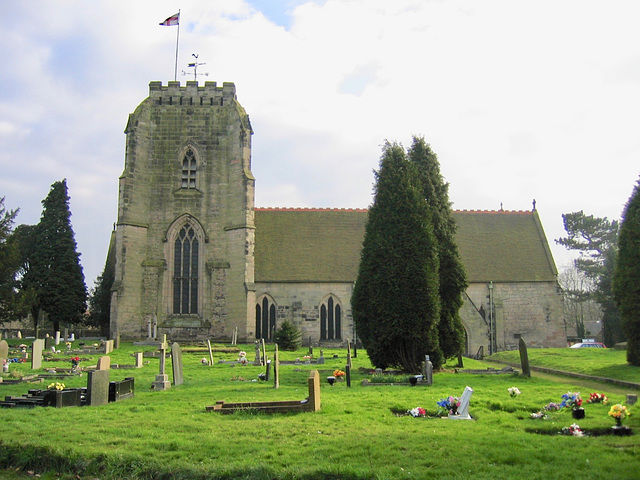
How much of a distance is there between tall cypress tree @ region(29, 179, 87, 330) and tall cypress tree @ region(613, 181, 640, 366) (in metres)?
34.3

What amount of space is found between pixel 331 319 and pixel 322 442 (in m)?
27.4

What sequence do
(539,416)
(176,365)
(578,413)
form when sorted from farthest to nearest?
(176,365) < (539,416) < (578,413)

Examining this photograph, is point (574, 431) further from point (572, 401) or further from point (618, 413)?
point (572, 401)

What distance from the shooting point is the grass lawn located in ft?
26.3

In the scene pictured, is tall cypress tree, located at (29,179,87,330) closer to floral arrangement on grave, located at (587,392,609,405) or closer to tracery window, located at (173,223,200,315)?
tracery window, located at (173,223,200,315)

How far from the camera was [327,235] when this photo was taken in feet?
131

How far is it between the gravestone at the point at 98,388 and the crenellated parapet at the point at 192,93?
25637mm

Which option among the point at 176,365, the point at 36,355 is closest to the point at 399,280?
the point at 176,365

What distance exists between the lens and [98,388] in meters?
13.5

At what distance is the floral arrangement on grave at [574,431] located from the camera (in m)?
9.77

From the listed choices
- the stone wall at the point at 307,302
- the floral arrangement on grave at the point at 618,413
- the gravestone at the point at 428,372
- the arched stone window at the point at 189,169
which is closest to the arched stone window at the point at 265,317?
the stone wall at the point at 307,302

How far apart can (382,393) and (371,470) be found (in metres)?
6.88

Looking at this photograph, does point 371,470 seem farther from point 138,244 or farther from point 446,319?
point 138,244

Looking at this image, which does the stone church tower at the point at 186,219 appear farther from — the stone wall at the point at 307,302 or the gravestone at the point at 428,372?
the gravestone at the point at 428,372
